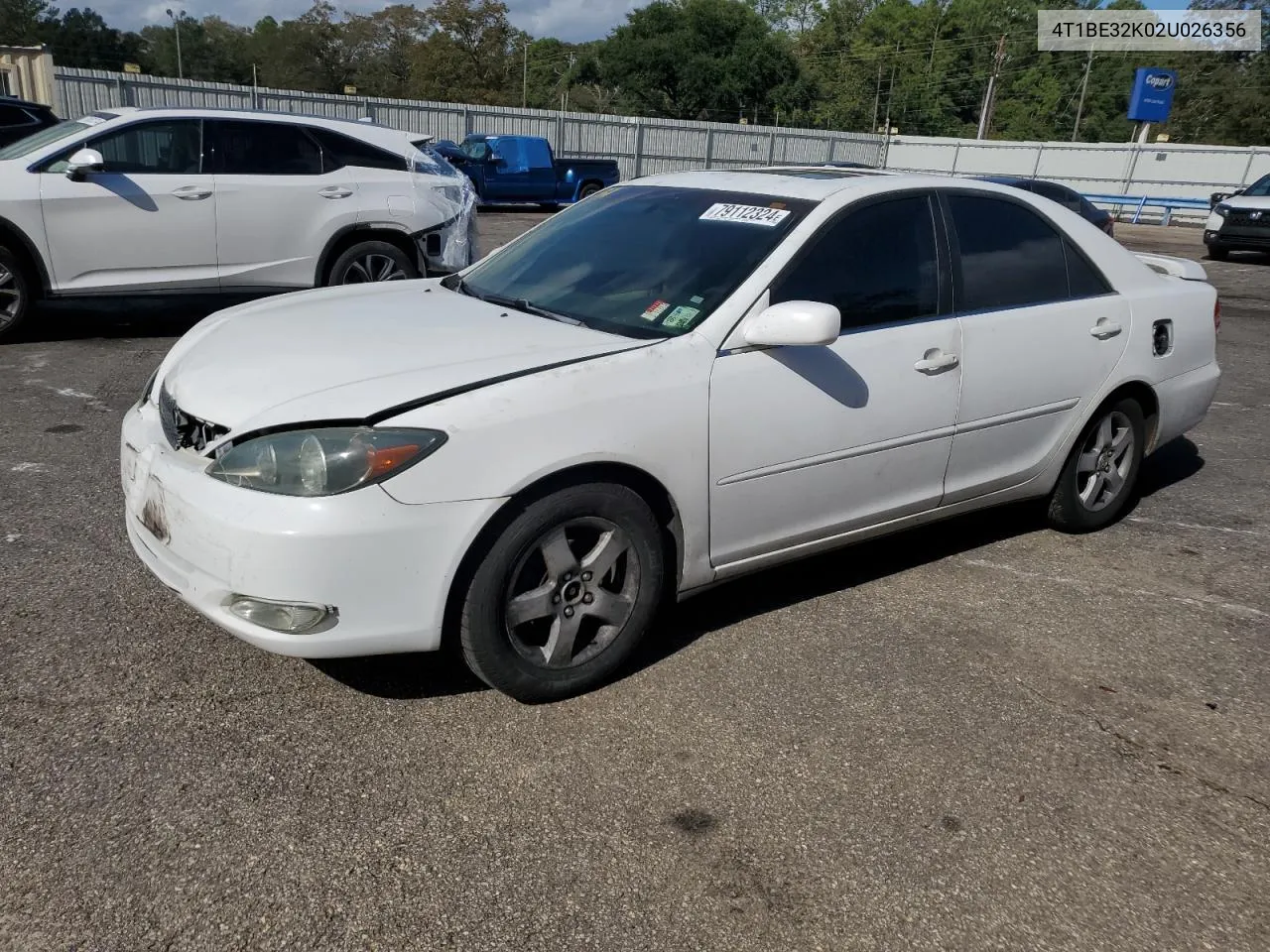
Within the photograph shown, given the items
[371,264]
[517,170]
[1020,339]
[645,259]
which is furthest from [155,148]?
[517,170]

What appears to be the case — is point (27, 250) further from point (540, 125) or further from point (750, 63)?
point (750, 63)

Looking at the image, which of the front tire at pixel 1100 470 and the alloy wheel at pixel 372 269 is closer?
the front tire at pixel 1100 470

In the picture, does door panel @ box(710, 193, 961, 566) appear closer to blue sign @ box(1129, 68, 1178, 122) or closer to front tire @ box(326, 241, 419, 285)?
front tire @ box(326, 241, 419, 285)

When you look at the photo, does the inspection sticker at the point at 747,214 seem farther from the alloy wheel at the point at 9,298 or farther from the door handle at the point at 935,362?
the alloy wheel at the point at 9,298

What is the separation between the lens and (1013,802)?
2.73 metres

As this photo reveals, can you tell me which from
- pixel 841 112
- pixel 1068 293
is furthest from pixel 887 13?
pixel 1068 293

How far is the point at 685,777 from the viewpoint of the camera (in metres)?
2.77

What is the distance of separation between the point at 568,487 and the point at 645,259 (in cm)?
113

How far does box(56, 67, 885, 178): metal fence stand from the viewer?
23.2 meters

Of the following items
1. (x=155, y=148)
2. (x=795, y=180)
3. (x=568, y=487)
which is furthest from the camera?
(x=155, y=148)

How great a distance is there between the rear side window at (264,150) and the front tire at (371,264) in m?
0.66

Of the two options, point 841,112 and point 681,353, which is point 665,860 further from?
point 841,112

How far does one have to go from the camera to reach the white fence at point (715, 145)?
80.5 feet

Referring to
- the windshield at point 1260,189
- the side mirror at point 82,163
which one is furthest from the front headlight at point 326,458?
the windshield at point 1260,189
